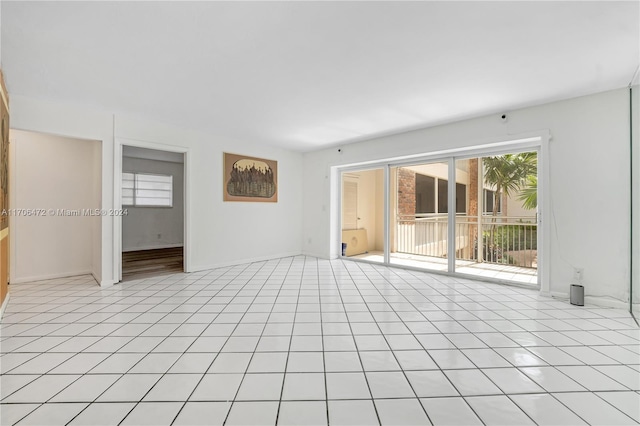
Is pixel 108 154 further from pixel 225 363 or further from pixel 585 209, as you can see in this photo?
pixel 585 209

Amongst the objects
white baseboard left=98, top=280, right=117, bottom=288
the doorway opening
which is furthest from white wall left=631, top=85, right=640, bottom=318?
white baseboard left=98, top=280, right=117, bottom=288

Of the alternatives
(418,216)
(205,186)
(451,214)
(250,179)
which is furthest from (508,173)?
(205,186)

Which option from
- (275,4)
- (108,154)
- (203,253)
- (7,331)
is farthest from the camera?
(203,253)

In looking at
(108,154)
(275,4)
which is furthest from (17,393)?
(108,154)

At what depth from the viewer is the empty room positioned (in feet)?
5.95

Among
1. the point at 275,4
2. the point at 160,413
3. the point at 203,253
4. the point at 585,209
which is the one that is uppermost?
the point at 275,4

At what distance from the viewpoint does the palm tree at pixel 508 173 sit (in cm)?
443

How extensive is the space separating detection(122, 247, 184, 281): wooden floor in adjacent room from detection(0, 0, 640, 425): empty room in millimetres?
127

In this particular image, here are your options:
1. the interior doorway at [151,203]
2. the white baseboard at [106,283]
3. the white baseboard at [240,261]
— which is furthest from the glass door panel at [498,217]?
the interior doorway at [151,203]

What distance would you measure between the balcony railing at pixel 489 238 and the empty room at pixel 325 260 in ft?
0.14

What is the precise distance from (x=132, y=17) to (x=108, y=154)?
2.82 metres

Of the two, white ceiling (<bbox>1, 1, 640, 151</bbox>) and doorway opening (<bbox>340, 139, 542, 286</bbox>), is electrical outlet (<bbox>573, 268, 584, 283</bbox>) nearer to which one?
doorway opening (<bbox>340, 139, 542, 286</bbox>)

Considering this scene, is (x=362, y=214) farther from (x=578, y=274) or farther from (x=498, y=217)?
(x=578, y=274)

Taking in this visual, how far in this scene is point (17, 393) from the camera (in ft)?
5.64
